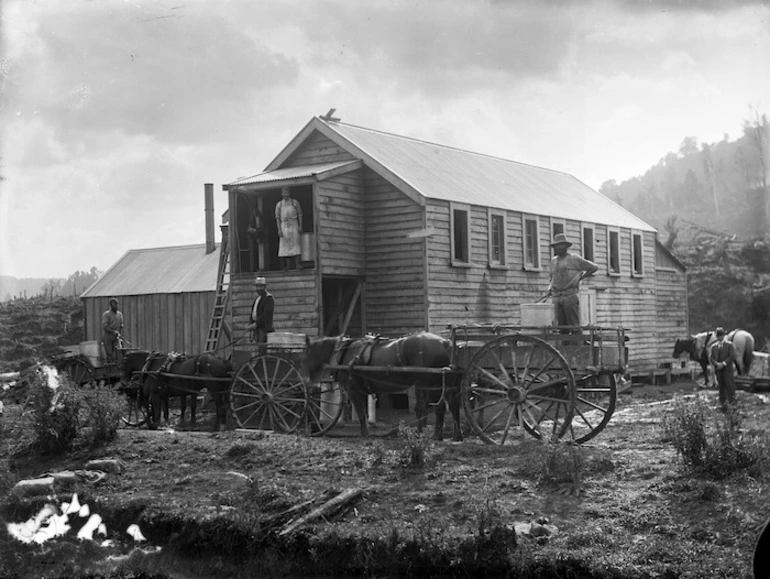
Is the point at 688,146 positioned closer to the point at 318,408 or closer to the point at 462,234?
the point at 462,234

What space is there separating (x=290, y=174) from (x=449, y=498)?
42.1 ft

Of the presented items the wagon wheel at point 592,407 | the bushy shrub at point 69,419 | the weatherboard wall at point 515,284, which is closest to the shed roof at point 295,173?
the weatherboard wall at point 515,284

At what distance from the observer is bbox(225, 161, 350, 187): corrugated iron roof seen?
71.3ft

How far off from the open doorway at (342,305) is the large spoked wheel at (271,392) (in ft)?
15.7

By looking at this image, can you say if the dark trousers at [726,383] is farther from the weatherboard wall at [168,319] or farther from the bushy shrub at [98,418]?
the weatherboard wall at [168,319]

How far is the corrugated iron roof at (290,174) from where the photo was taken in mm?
21734

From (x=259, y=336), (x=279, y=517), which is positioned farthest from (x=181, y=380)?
(x=279, y=517)

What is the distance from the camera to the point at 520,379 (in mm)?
14320

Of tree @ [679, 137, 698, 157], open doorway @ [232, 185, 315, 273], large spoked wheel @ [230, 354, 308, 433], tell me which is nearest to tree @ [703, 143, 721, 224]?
tree @ [679, 137, 698, 157]

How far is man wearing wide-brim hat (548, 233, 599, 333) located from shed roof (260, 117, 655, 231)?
7.05 meters

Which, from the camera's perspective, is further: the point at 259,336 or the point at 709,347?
the point at 709,347

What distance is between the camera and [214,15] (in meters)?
13.9

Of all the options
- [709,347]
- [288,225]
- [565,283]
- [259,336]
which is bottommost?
[709,347]

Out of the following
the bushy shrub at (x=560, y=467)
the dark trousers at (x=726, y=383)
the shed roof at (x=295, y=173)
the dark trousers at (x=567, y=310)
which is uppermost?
the shed roof at (x=295, y=173)
